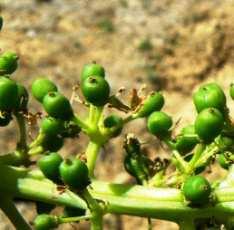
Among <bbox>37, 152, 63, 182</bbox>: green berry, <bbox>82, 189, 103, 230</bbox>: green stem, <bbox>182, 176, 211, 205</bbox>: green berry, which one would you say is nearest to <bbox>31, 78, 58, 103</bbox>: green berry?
<bbox>37, 152, 63, 182</bbox>: green berry

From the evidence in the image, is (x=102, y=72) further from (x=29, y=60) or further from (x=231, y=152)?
A: (x=29, y=60)

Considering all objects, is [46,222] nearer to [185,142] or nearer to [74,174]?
[74,174]

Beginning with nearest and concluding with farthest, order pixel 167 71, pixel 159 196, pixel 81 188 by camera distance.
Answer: pixel 81 188 → pixel 159 196 → pixel 167 71

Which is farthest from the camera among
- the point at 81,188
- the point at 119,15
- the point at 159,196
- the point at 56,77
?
the point at 119,15

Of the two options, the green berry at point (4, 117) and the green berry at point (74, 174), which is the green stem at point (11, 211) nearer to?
the green berry at point (4, 117)

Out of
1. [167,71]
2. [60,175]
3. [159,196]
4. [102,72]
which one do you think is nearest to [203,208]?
[159,196]

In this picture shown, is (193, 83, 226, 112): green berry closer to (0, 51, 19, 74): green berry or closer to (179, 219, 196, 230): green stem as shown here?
(179, 219, 196, 230): green stem

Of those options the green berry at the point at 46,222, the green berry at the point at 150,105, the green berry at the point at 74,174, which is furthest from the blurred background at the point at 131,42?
the green berry at the point at 74,174

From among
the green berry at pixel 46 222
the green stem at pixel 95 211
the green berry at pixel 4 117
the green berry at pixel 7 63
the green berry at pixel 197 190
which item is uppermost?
the green berry at pixel 7 63
